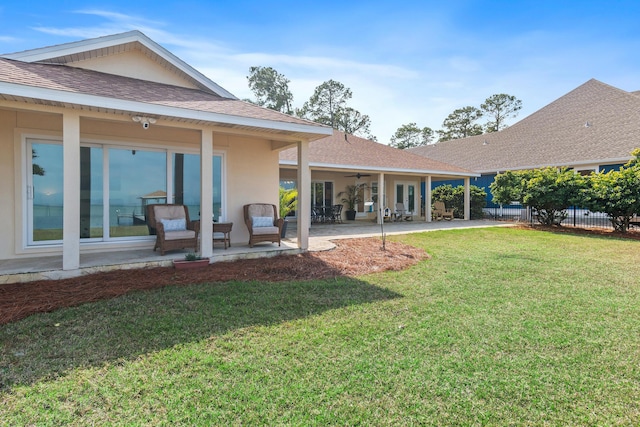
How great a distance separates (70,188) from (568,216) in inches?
730

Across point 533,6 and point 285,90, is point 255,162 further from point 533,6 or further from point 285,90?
point 285,90

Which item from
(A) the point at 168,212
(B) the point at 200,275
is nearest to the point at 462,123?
(A) the point at 168,212

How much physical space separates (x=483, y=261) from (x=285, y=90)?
3921 centimetres

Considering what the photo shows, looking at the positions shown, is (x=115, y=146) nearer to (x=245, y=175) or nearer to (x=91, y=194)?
(x=91, y=194)

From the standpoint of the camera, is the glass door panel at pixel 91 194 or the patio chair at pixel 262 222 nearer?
the glass door panel at pixel 91 194

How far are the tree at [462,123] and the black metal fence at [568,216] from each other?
28098 millimetres

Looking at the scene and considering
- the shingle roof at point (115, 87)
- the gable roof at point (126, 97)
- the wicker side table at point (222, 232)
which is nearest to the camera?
the gable roof at point (126, 97)

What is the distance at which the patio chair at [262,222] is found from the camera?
Answer: 7.98 meters

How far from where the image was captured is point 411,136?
52.4 meters

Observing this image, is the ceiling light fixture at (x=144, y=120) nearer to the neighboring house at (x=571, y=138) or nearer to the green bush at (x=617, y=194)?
the green bush at (x=617, y=194)

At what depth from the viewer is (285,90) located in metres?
41.9


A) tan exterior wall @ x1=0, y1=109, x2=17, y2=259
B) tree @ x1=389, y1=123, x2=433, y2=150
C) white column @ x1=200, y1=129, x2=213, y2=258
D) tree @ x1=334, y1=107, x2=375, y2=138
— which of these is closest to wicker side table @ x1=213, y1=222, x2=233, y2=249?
white column @ x1=200, y1=129, x2=213, y2=258

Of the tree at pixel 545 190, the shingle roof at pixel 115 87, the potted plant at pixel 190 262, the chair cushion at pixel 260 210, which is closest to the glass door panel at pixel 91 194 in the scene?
the shingle roof at pixel 115 87

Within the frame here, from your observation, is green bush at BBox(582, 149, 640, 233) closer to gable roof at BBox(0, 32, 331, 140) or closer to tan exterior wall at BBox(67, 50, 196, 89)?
gable roof at BBox(0, 32, 331, 140)
